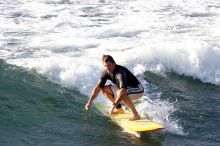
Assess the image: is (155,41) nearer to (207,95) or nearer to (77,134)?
(207,95)

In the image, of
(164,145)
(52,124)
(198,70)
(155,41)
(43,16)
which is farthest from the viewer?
(43,16)

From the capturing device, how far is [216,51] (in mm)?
14867

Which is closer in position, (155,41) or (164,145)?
(164,145)

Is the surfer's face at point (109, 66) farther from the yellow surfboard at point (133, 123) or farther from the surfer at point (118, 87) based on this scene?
the yellow surfboard at point (133, 123)

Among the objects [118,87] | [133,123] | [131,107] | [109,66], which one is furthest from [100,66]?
[133,123]

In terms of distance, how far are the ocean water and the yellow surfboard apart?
0.47 ft

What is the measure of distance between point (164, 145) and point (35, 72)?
489cm

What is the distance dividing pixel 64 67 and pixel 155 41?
402cm

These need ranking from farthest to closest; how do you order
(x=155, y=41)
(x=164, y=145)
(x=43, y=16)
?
1. (x=43, y=16)
2. (x=155, y=41)
3. (x=164, y=145)

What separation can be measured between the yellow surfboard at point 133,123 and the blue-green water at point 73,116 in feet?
0.44

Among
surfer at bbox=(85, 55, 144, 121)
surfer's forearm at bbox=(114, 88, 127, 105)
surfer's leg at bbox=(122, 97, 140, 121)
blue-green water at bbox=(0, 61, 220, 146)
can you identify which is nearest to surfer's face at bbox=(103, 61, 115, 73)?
surfer at bbox=(85, 55, 144, 121)

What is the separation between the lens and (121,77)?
9648 millimetres

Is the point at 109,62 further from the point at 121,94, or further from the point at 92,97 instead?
the point at 92,97

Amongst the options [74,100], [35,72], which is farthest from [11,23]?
[74,100]
